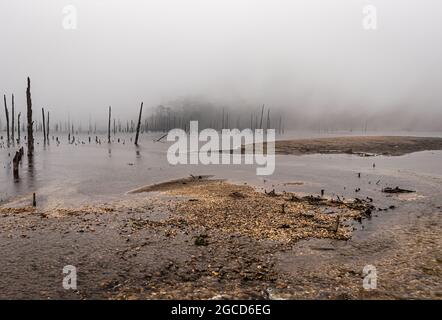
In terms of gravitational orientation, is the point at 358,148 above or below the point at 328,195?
→ above

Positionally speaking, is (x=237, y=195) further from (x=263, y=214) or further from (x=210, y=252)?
(x=210, y=252)

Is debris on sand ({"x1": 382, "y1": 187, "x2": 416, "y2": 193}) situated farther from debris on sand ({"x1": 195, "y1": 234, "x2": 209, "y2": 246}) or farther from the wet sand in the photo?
debris on sand ({"x1": 195, "y1": 234, "x2": 209, "y2": 246})

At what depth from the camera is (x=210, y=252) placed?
44.9ft

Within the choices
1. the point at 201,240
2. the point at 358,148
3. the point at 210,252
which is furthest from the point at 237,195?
the point at 358,148

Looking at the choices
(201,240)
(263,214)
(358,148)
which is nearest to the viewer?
(201,240)

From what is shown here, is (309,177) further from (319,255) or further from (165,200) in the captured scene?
(319,255)

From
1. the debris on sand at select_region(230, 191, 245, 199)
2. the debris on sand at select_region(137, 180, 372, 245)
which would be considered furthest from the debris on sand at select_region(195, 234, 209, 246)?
the debris on sand at select_region(230, 191, 245, 199)


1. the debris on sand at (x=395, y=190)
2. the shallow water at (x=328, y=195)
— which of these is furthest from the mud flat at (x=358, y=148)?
the debris on sand at (x=395, y=190)

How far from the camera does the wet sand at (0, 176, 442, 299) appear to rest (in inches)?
413

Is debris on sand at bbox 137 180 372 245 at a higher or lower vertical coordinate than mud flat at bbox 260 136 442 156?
lower

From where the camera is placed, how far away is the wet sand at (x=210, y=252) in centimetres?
1048

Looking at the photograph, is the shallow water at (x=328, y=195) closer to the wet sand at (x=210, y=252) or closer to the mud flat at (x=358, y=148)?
the wet sand at (x=210, y=252)

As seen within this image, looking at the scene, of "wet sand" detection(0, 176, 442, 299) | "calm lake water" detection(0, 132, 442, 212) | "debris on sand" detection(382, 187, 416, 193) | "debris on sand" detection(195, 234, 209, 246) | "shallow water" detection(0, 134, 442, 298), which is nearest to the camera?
"wet sand" detection(0, 176, 442, 299)
